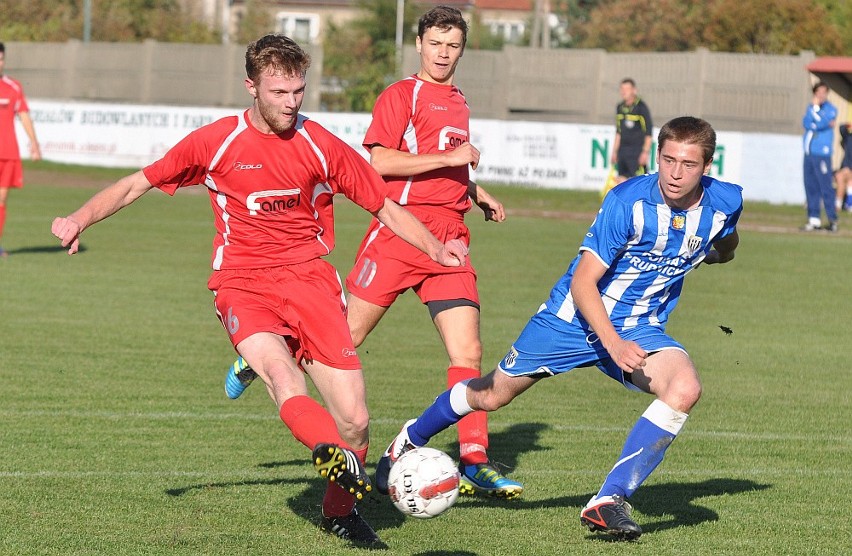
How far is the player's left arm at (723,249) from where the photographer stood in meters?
5.88

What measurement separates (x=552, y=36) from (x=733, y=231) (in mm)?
67806

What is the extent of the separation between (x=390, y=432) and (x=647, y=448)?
8.15 ft

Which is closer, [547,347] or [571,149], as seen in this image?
[547,347]

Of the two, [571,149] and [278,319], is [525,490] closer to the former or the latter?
[278,319]

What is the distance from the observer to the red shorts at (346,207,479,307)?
22.7ft

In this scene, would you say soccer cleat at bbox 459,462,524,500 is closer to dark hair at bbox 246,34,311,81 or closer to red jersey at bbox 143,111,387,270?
red jersey at bbox 143,111,387,270

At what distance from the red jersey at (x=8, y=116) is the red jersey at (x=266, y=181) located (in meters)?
10.9

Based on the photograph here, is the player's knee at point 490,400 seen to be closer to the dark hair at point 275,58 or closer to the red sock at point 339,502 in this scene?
the red sock at point 339,502

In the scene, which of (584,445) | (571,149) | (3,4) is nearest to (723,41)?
(571,149)

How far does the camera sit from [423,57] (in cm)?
707

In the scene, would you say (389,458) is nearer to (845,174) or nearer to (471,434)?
(471,434)

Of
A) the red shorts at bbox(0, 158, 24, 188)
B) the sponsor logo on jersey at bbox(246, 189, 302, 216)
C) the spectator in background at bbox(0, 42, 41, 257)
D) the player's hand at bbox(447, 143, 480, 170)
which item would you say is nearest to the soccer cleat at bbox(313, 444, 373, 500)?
the sponsor logo on jersey at bbox(246, 189, 302, 216)

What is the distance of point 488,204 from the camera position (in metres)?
7.15

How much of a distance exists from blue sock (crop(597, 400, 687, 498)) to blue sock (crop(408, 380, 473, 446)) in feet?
3.12
